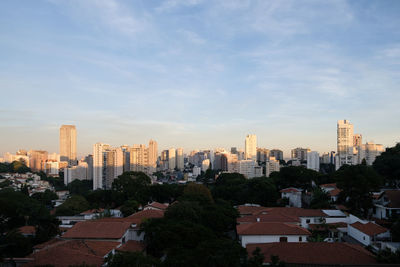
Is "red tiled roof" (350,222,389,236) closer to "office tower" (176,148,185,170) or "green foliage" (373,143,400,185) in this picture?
"green foliage" (373,143,400,185)

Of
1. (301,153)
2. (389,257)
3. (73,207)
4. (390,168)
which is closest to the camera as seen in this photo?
(389,257)

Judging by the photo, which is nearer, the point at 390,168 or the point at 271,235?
the point at 271,235

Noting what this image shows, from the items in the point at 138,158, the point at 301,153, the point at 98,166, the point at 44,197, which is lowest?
the point at 44,197

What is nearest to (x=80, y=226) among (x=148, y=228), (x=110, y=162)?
(x=148, y=228)

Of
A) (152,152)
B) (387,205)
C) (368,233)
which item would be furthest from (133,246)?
(152,152)

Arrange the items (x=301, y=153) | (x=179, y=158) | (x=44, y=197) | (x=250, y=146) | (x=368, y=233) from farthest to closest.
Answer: (x=179, y=158) → (x=301, y=153) → (x=250, y=146) → (x=44, y=197) → (x=368, y=233)

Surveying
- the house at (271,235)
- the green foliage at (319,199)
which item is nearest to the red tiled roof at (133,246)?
the house at (271,235)

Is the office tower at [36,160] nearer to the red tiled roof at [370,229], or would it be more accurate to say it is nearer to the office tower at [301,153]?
the office tower at [301,153]

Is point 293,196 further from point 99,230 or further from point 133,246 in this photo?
point 99,230
